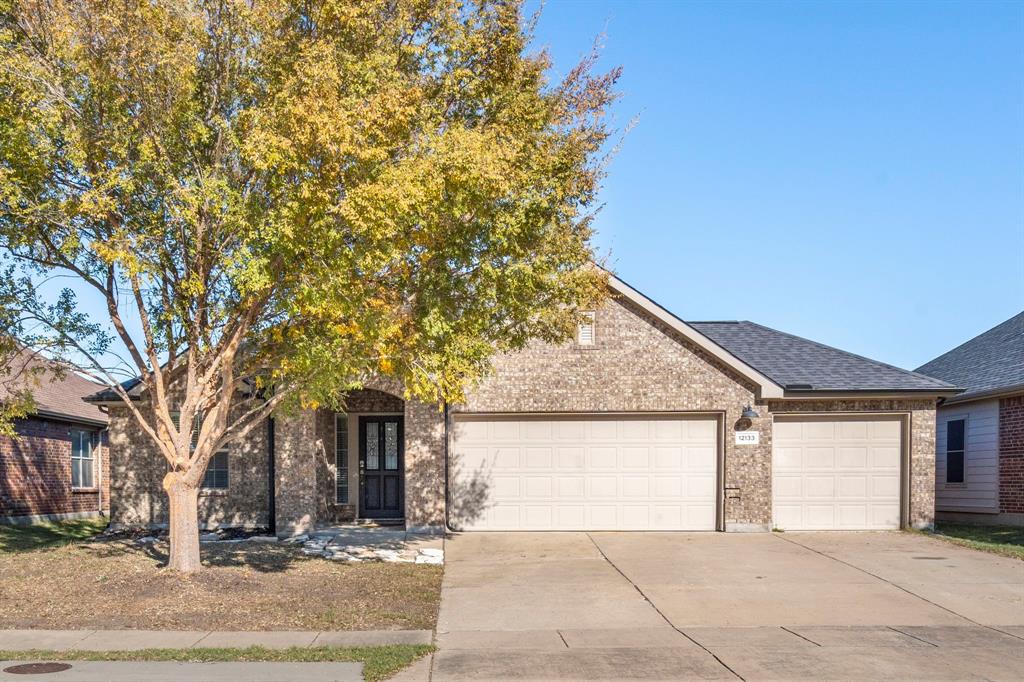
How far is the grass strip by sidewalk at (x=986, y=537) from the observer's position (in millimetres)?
14391

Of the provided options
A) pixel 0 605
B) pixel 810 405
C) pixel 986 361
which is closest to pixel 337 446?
pixel 0 605

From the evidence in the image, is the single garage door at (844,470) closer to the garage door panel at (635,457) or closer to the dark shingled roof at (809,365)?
the dark shingled roof at (809,365)

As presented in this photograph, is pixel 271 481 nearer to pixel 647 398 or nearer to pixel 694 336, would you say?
pixel 647 398

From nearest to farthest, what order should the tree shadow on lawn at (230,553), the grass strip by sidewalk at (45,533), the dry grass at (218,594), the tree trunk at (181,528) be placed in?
1. the dry grass at (218,594)
2. the tree trunk at (181,528)
3. the tree shadow on lawn at (230,553)
4. the grass strip by sidewalk at (45,533)

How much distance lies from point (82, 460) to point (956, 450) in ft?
74.5

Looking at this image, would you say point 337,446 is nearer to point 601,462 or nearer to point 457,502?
point 457,502

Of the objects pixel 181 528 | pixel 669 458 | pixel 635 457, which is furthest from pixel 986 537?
pixel 181 528

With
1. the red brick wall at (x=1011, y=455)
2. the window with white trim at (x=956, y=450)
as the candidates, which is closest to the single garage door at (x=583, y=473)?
the red brick wall at (x=1011, y=455)

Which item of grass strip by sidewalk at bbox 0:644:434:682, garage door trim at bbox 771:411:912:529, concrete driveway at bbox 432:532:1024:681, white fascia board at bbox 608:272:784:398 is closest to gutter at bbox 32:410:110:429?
concrete driveway at bbox 432:532:1024:681

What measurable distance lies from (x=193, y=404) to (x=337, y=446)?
6770mm

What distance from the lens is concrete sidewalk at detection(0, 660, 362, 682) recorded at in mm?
6977

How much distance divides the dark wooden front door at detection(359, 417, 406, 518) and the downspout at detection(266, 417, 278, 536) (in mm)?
1978

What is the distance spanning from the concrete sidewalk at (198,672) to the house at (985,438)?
15.2 m

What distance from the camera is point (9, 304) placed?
1106 centimetres
